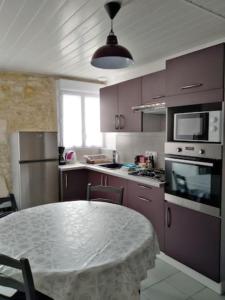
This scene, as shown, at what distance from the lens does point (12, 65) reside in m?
3.26

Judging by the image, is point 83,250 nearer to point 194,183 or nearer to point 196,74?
point 194,183

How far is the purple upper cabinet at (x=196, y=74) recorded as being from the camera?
1.91 m

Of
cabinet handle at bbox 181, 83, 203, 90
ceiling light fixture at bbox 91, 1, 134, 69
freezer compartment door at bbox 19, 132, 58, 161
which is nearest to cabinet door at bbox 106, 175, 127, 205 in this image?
freezer compartment door at bbox 19, 132, 58, 161

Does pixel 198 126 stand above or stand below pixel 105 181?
above

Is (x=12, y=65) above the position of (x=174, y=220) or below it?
above

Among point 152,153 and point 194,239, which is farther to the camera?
point 152,153

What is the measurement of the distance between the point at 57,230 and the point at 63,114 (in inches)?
108

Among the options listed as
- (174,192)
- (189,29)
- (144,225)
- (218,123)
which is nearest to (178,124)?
(218,123)

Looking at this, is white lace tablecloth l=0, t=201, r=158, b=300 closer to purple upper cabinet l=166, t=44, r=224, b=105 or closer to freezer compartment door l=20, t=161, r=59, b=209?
purple upper cabinet l=166, t=44, r=224, b=105

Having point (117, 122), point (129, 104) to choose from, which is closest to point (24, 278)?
point (129, 104)

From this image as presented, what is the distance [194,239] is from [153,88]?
169 centimetres

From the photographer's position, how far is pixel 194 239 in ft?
7.09

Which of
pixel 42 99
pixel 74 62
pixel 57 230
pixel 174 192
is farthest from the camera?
pixel 42 99

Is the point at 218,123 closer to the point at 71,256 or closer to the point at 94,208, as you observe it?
the point at 94,208
